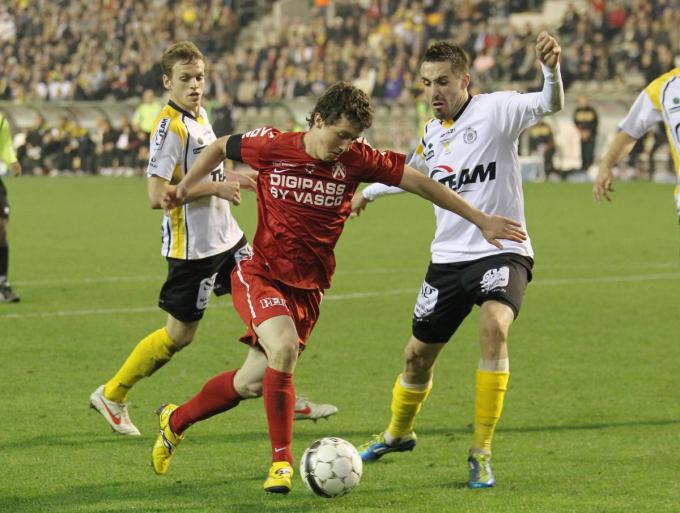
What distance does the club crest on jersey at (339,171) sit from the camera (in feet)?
20.6

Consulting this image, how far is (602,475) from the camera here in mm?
6512

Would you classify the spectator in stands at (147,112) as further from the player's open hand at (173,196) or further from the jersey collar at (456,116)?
the player's open hand at (173,196)

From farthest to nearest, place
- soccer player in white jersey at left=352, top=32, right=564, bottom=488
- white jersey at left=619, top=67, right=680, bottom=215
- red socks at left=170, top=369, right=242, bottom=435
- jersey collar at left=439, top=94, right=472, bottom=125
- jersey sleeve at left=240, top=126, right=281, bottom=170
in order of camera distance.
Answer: white jersey at left=619, top=67, right=680, bottom=215, jersey collar at left=439, top=94, right=472, bottom=125, soccer player in white jersey at left=352, top=32, right=564, bottom=488, red socks at left=170, top=369, right=242, bottom=435, jersey sleeve at left=240, top=126, right=281, bottom=170

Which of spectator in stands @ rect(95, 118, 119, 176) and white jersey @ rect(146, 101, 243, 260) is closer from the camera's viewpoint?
white jersey @ rect(146, 101, 243, 260)

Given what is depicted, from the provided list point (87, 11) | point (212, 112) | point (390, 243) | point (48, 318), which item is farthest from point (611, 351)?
point (87, 11)

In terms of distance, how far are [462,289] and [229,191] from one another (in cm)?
132

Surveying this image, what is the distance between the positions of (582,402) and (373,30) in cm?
3068

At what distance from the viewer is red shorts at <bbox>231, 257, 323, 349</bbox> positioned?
247 inches

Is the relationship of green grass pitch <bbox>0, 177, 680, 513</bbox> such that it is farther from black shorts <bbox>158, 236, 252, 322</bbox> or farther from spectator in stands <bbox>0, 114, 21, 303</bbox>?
black shorts <bbox>158, 236, 252, 322</bbox>

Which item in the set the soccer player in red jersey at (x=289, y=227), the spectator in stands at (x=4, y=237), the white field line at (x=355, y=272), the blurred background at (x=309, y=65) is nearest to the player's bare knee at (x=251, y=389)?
the soccer player in red jersey at (x=289, y=227)

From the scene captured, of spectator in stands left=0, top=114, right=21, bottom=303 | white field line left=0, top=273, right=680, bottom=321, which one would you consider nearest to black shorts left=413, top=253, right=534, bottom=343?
white field line left=0, top=273, right=680, bottom=321

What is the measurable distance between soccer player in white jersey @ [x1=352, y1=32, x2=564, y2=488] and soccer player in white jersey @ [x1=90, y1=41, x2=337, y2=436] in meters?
1.06

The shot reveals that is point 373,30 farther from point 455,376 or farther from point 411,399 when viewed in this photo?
point 411,399

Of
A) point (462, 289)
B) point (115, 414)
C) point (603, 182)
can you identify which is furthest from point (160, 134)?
point (603, 182)
